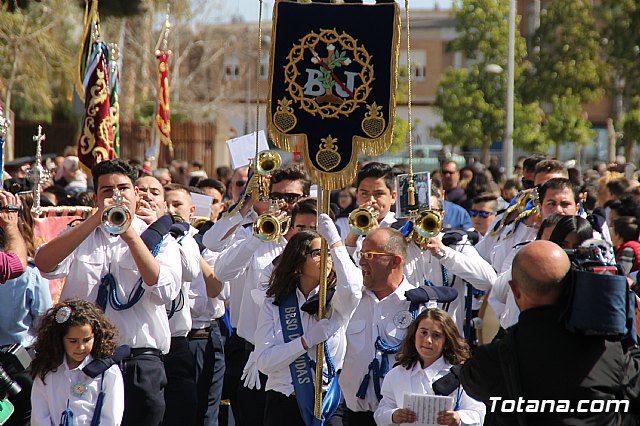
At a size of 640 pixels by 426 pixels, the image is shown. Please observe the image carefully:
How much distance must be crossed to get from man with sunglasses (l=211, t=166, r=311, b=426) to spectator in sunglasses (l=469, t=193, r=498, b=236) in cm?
302

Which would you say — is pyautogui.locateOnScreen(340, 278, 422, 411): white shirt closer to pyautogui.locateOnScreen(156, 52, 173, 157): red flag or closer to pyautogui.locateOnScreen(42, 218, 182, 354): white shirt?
pyautogui.locateOnScreen(42, 218, 182, 354): white shirt

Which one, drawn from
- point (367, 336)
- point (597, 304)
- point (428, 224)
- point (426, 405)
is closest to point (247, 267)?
point (428, 224)

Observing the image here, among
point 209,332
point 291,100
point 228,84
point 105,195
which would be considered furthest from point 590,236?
point 228,84

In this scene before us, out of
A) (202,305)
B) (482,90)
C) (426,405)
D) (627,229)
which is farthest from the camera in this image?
(482,90)

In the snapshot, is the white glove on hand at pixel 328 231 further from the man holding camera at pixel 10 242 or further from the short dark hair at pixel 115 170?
the man holding camera at pixel 10 242

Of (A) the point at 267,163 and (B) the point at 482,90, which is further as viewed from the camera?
(B) the point at 482,90

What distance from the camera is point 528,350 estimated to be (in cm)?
400

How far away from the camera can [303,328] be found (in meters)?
6.18

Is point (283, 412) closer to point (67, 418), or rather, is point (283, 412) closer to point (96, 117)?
point (67, 418)

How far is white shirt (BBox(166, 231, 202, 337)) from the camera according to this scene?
23.2 ft

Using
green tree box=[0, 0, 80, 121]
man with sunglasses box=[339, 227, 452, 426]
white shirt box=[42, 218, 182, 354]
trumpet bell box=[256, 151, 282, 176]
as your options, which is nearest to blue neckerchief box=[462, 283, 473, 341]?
man with sunglasses box=[339, 227, 452, 426]

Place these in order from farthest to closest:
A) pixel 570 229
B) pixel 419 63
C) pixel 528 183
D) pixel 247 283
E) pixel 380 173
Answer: pixel 419 63 < pixel 528 183 < pixel 380 173 < pixel 247 283 < pixel 570 229

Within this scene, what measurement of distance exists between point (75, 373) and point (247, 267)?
1789mm

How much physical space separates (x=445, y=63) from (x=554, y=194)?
175 feet
